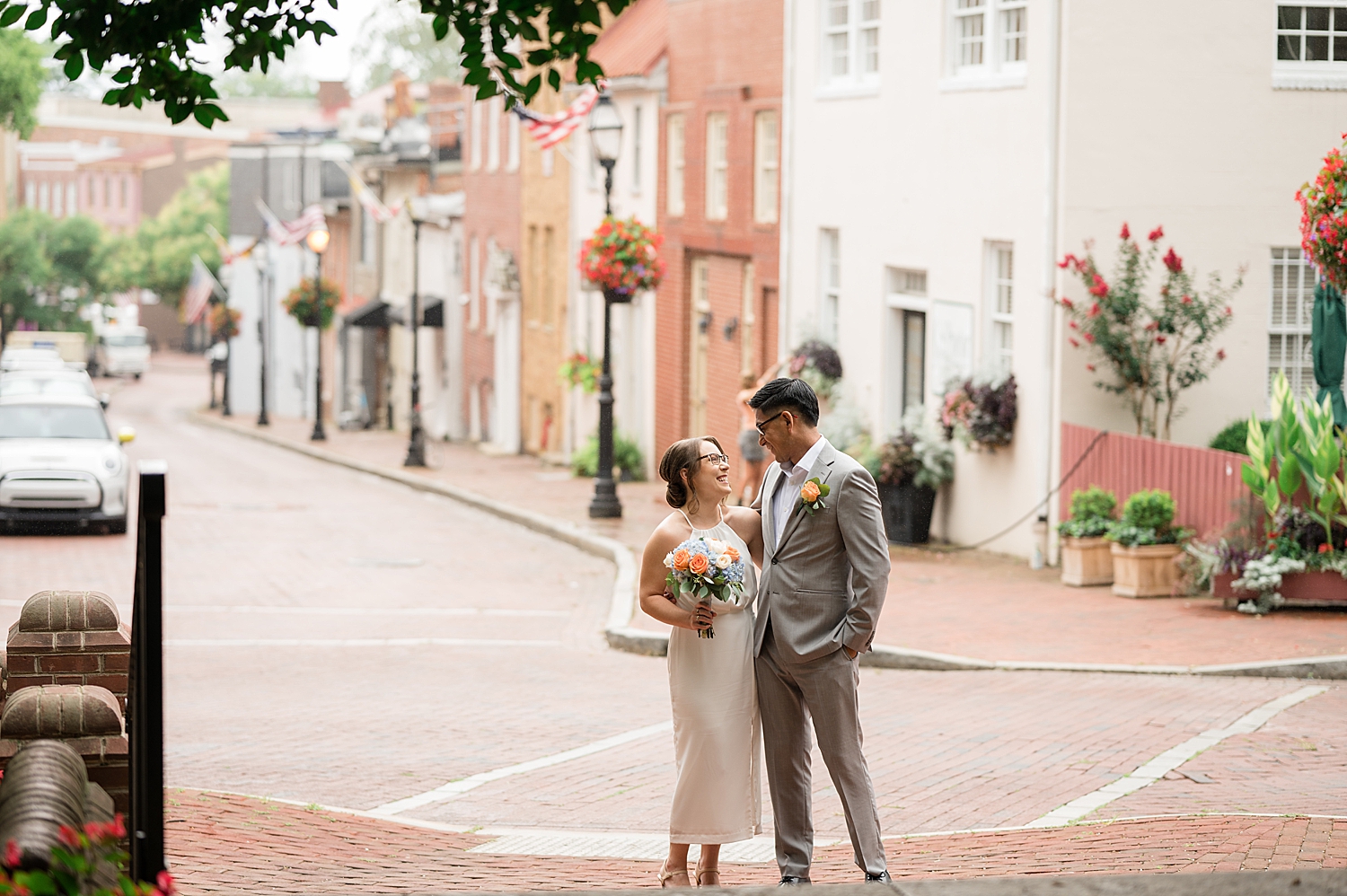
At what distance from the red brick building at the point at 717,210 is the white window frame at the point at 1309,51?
8567 mm

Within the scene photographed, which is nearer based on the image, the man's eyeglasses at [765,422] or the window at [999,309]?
the man's eyeglasses at [765,422]

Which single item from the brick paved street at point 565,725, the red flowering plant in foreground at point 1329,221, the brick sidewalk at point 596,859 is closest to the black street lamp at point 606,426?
the brick paved street at point 565,725

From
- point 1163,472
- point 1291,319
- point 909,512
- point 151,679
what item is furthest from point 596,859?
point 909,512

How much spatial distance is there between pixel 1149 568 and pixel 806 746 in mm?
9384

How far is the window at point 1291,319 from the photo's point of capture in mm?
17359

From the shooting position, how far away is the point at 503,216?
134 feet

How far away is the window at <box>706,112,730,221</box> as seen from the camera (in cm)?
2698

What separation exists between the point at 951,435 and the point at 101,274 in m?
65.1

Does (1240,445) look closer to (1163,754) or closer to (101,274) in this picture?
(1163,754)

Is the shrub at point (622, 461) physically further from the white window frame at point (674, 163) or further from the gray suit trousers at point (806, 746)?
the gray suit trousers at point (806, 746)

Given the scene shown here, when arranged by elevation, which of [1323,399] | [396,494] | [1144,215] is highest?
[1144,215]

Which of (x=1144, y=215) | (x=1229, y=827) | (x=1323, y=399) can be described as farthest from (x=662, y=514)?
(x=1229, y=827)

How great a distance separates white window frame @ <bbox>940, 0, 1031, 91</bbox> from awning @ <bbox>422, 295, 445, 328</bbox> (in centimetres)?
2883

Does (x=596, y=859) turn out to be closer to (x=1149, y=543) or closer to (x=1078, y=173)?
(x=1149, y=543)
